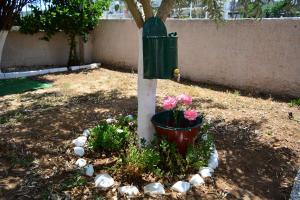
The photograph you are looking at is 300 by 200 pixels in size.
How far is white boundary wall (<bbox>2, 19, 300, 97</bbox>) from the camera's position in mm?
7066

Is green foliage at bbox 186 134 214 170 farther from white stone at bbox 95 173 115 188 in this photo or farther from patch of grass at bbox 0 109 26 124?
patch of grass at bbox 0 109 26 124

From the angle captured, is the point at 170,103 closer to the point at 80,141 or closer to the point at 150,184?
the point at 150,184

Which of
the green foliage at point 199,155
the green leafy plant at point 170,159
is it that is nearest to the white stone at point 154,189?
the green leafy plant at point 170,159

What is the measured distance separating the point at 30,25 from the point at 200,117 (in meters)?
7.35

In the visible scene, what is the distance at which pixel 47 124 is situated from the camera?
5.00 m

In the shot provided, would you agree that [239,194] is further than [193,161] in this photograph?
No

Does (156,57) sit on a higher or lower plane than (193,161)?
higher

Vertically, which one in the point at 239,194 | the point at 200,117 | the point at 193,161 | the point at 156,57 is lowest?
the point at 239,194

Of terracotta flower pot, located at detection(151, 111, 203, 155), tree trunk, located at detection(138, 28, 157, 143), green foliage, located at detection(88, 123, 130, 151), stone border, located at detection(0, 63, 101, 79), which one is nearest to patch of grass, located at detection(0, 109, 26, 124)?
green foliage, located at detection(88, 123, 130, 151)

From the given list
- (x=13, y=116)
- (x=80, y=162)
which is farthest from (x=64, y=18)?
(x=80, y=162)

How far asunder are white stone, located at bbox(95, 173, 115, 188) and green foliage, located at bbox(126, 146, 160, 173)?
21cm

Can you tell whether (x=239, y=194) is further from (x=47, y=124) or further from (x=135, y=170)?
(x=47, y=124)

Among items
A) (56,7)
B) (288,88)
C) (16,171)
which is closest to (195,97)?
(288,88)

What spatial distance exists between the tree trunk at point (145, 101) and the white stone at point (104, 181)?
641 mm
